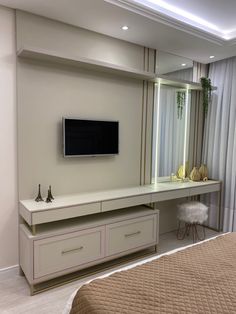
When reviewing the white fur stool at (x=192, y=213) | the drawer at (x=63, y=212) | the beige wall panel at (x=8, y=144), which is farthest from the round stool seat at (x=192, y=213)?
the beige wall panel at (x=8, y=144)

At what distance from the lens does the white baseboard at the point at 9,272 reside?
2.46 metres

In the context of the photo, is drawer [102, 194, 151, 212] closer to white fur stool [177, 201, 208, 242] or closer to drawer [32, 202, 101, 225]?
drawer [32, 202, 101, 225]

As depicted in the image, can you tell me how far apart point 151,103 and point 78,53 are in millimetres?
1164

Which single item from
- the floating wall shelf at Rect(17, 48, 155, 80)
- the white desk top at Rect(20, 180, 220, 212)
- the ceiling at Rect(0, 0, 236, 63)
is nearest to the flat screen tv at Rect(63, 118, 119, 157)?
the white desk top at Rect(20, 180, 220, 212)

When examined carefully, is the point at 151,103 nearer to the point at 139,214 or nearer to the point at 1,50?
the point at 139,214

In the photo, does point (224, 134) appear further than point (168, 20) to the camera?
Yes

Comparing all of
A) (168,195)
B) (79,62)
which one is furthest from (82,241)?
(79,62)

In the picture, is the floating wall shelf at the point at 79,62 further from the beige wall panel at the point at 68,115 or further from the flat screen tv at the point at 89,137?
the flat screen tv at the point at 89,137

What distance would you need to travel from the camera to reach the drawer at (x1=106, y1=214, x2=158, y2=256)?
2.65m

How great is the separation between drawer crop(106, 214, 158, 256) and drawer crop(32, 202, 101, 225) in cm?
29

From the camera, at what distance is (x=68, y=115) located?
271 cm

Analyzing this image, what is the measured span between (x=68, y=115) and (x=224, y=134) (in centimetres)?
232

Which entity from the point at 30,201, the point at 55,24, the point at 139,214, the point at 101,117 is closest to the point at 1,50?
the point at 55,24

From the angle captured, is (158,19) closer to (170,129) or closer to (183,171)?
(170,129)
